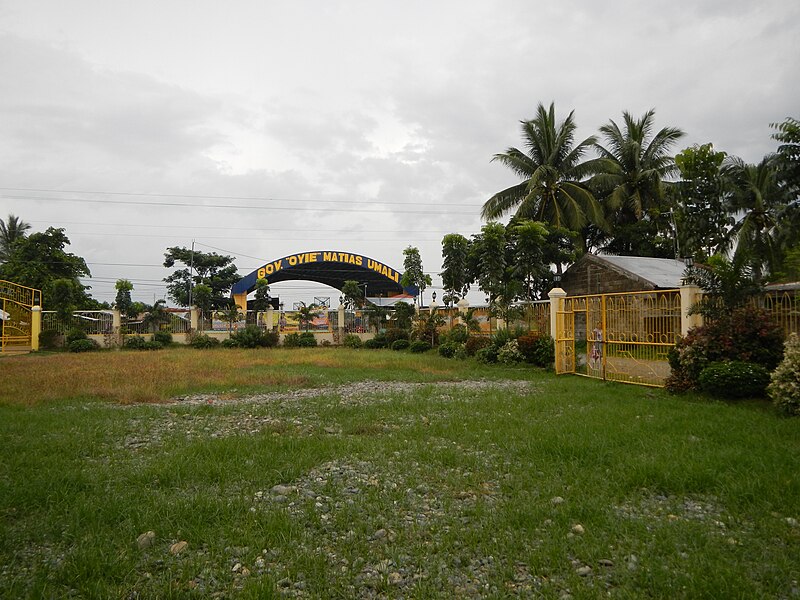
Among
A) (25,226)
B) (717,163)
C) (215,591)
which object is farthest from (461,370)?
(25,226)

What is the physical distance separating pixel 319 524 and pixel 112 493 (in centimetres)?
174

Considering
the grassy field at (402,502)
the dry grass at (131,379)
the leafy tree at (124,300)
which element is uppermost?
the leafy tree at (124,300)

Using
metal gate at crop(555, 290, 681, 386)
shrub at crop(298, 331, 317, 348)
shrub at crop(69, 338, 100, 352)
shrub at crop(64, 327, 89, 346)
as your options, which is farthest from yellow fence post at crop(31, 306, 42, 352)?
metal gate at crop(555, 290, 681, 386)

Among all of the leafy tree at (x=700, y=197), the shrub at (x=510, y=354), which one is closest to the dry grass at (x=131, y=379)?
the shrub at (x=510, y=354)

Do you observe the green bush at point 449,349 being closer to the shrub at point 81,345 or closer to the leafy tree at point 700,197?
the leafy tree at point 700,197

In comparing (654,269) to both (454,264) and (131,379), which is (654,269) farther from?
(131,379)

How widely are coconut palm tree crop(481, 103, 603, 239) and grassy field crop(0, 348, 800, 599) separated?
18.2 meters

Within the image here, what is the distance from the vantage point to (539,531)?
3.34 m

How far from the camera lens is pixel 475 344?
16812 millimetres

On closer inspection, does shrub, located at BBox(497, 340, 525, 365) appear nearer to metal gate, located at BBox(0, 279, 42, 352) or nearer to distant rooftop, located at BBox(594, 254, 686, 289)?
distant rooftop, located at BBox(594, 254, 686, 289)

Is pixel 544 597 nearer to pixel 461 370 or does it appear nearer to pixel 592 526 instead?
pixel 592 526

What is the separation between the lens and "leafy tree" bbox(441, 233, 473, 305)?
72.1 feet

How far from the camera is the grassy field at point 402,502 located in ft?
9.10

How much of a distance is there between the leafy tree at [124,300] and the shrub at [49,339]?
3.24 metres
